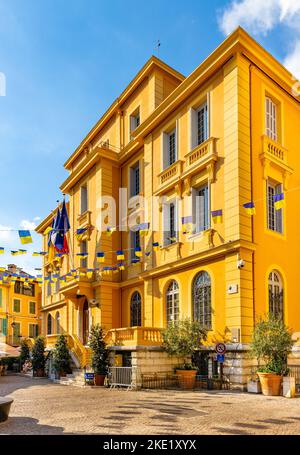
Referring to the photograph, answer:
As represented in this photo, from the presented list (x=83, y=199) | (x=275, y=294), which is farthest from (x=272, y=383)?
(x=83, y=199)

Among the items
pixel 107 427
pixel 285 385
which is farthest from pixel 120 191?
pixel 107 427

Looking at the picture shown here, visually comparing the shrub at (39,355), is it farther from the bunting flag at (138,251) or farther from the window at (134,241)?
the bunting flag at (138,251)

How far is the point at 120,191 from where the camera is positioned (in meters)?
29.1

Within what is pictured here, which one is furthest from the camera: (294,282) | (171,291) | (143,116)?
(143,116)

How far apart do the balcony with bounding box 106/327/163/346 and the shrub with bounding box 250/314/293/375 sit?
4770 mm

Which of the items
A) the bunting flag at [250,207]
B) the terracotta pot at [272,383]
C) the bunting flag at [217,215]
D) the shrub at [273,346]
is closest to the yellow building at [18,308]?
the bunting flag at [217,215]

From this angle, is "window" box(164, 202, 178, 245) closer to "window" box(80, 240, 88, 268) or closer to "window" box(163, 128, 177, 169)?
"window" box(163, 128, 177, 169)

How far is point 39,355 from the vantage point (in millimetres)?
28547

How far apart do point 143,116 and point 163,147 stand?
4.41m

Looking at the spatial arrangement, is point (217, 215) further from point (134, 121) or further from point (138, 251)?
point (134, 121)

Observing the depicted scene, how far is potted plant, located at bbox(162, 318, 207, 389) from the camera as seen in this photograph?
60.4 ft

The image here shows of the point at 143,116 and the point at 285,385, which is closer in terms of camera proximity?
the point at 285,385

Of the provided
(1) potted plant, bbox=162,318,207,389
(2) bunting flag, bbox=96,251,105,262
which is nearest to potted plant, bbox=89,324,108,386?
(1) potted plant, bbox=162,318,207,389
